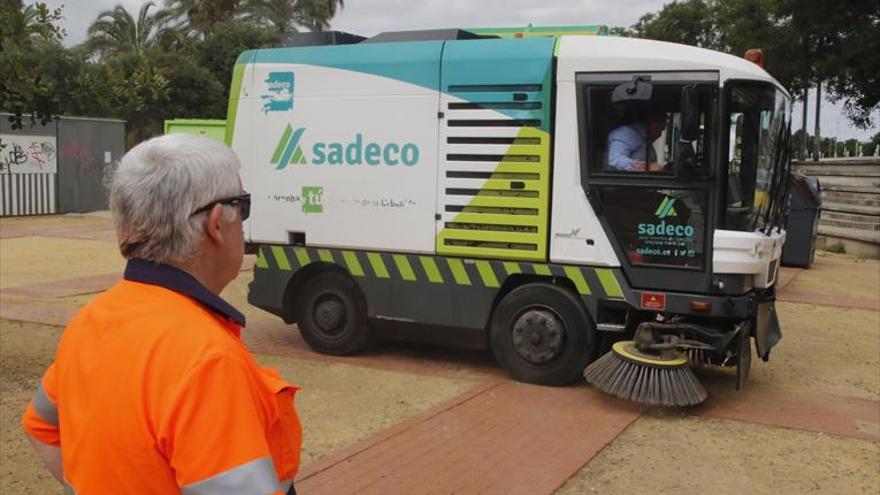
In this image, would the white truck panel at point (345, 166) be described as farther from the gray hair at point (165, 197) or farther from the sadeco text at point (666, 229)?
the gray hair at point (165, 197)

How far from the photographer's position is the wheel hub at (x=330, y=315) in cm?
723

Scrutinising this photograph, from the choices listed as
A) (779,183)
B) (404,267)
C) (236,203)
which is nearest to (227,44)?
(404,267)

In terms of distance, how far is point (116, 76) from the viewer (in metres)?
6.83

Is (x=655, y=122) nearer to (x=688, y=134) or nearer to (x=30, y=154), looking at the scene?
(x=688, y=134)

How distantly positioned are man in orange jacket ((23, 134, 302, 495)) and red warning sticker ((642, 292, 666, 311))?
15.3 ft

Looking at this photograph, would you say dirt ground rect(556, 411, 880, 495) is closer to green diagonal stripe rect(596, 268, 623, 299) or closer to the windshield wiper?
green diagonal stripe rect(596, 268, 623, 299)

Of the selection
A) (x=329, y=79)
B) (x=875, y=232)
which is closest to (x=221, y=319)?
(x=329, y=79)

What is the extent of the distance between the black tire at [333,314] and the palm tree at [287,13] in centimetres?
2750

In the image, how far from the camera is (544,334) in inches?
251

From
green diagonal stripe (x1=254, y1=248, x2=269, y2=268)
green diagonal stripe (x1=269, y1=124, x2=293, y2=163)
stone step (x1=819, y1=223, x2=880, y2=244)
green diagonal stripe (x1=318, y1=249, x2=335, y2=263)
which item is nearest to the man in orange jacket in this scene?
green diagonal stripe (x1=318, y1=249, x2=335, y2=263)

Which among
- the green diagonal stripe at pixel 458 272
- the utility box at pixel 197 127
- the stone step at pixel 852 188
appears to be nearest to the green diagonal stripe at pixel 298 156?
the green diagonal stripe at pixel 458 272

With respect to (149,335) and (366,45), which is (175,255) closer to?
(149,335)

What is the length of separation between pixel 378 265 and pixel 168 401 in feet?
18.0

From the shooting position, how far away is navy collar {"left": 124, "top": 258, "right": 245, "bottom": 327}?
1.62 m
